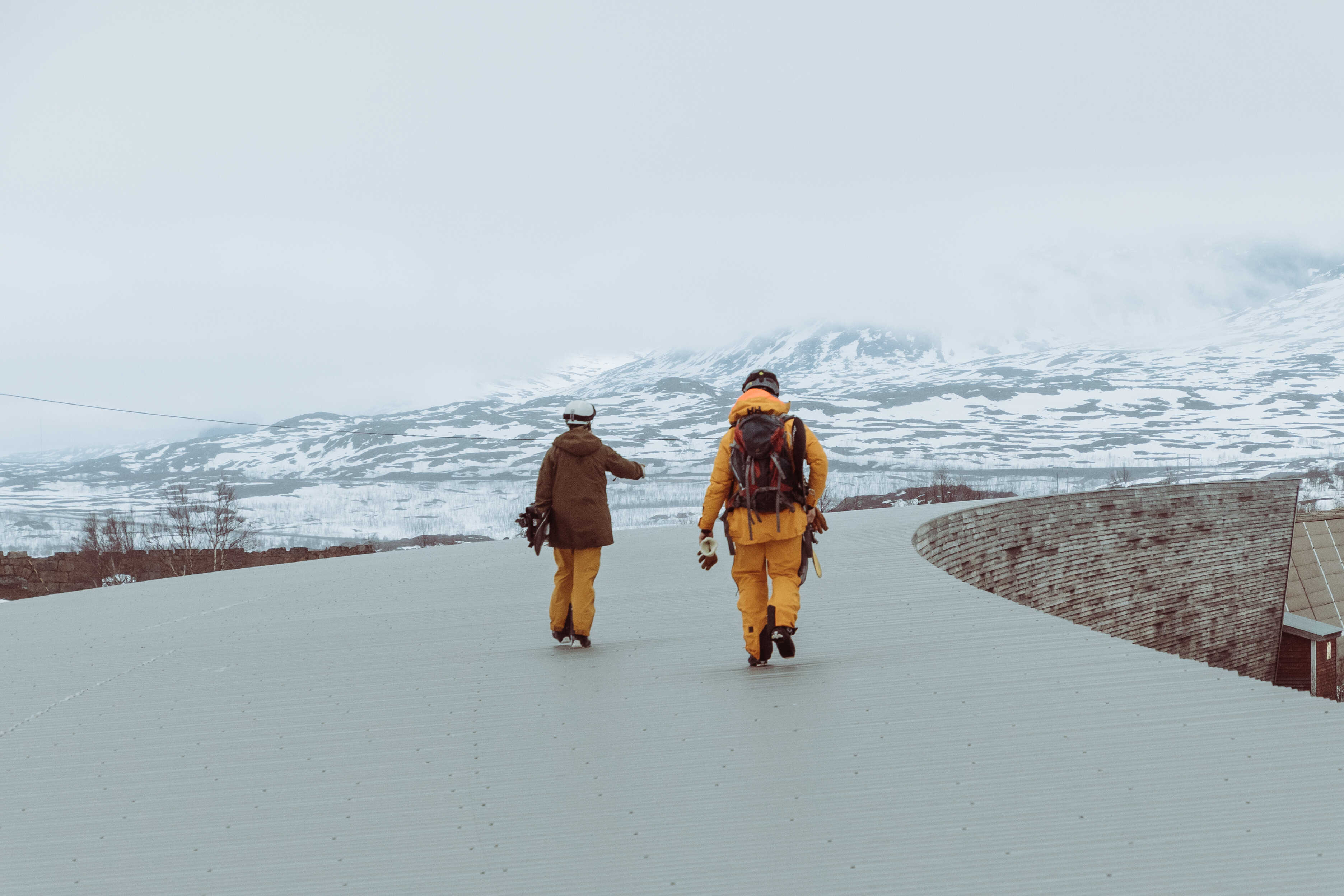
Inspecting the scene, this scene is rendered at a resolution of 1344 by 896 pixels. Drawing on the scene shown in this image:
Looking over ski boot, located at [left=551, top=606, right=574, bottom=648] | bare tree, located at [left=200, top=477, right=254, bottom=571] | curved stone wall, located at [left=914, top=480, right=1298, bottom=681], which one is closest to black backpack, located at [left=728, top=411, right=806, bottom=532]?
ski boot, located at [left=551, top=606, right=574, bottom=648]

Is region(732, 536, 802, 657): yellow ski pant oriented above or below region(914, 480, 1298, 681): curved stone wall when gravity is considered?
above

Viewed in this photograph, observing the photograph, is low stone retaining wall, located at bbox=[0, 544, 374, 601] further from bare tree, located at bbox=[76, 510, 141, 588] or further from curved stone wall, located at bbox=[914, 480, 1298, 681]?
curved stone wall, located at bbox=[914, 480, 1298, 681]

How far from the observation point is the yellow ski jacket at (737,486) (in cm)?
654

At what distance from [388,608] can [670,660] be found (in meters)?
4.91

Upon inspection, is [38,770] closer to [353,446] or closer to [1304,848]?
[1304,848]

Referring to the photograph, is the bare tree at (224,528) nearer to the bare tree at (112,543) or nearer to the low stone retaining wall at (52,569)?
the bare tree at (112,543)

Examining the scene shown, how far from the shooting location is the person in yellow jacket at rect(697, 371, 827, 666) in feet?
21.4

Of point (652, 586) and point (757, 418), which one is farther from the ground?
point (757, 418)

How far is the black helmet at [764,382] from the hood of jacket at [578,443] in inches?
55.7

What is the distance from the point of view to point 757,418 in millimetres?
6457

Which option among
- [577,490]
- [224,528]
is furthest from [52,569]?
[577,490]

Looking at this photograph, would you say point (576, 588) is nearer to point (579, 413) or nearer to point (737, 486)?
point (579, 413)

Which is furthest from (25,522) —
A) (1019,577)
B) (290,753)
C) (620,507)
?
(290,753)

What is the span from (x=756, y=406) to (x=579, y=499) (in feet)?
5.73
